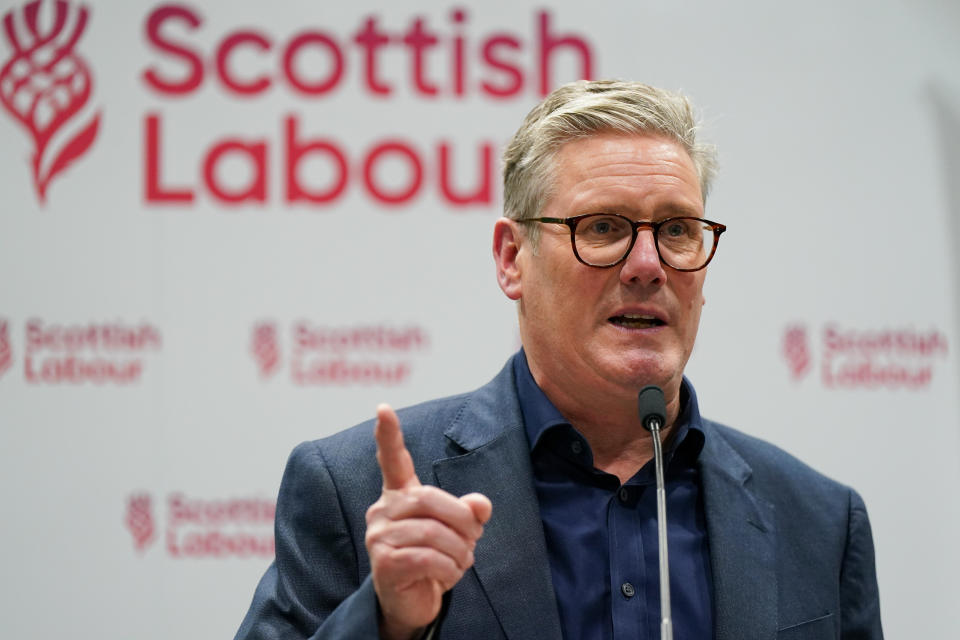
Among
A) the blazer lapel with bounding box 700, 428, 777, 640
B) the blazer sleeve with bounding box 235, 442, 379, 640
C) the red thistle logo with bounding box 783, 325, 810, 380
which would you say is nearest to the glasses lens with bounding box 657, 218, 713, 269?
the blazer lapel with bounding box 700, 428, 777, 640

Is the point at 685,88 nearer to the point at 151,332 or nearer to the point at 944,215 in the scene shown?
the point at 944,215

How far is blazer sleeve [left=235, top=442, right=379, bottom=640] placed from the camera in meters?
1.59

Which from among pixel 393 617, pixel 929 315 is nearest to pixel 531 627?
pixel 393 617

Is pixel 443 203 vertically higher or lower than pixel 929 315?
higher

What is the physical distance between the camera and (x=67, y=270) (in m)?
3.02

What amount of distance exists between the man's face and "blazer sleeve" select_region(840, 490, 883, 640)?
0.46 metres

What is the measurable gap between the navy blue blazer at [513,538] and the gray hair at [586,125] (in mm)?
376

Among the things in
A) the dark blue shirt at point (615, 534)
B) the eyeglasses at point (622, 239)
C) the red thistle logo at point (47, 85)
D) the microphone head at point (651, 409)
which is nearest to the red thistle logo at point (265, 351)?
the red thistle logo at point (47, 85)

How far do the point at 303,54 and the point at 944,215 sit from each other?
7.40 feet

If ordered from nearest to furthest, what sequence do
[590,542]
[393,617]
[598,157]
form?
[393,617] → [590,542] → [598,157]

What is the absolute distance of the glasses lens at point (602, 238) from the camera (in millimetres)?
1718

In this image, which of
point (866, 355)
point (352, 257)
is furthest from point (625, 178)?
point (866, 355)

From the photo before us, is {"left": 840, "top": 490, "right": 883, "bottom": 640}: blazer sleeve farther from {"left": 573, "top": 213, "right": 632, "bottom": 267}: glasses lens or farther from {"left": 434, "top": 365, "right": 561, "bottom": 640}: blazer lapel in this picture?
{"left": 573, "top": 213, "right": 632, "bottom": 267}: glasses lens

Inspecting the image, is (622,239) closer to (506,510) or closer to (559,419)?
(559,419)
